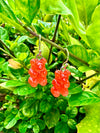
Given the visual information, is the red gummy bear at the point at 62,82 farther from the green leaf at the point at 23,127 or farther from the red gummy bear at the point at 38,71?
the green leaf at the point at 23,127

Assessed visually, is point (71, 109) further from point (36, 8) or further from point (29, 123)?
point (36, 8)

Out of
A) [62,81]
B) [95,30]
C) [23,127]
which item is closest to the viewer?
[95,30]

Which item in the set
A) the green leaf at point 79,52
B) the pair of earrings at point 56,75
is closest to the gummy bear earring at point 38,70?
the pair of earrings at point 56,75

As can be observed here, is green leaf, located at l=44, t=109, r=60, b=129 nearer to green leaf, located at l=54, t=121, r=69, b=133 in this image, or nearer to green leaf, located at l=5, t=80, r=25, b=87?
green leaf, located at l=54, t=121, r=69, b=133

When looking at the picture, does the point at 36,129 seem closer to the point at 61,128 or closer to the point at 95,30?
the point at 61,128

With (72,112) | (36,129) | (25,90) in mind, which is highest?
(25,90)

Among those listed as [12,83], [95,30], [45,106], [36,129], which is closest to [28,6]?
[95,30]

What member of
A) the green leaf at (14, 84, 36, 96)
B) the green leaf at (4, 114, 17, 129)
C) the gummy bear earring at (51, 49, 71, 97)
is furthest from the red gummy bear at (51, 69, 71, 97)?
the green leaf at (4, 114, 17, 129)

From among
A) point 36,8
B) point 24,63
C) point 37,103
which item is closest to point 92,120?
point 37,103
